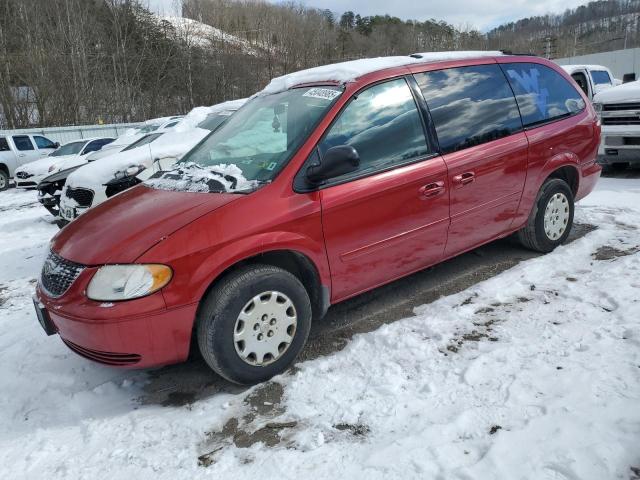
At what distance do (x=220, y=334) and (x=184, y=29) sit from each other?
45.9 meters

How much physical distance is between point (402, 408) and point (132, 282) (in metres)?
1.56

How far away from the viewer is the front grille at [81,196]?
624 centimetres

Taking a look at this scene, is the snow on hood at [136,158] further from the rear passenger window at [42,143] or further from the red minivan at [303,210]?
the rear passenger window at [42,143]

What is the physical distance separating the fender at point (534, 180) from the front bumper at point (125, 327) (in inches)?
116

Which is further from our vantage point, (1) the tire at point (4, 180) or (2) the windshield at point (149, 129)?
(1) the tire at point (4, 180)

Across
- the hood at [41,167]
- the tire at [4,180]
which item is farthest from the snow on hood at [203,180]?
the tire at [4,180]

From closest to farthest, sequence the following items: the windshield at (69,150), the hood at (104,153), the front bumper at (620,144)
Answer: the front bumper at (620,144)
the hood at (104,153)
the windshield at (69,150)

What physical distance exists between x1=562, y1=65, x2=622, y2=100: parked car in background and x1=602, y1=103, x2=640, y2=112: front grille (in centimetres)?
279

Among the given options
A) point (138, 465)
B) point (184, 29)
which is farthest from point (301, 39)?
point (138, 465)

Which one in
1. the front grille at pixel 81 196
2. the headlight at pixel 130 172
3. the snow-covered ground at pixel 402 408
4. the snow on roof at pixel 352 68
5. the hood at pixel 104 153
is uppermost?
the snow on roof at pixel 352 68

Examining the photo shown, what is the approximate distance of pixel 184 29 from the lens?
43.1m

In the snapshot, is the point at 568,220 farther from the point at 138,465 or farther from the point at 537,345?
the point at 138,465

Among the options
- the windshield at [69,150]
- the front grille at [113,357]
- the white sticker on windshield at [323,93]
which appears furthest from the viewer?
the windshield at [69,150]

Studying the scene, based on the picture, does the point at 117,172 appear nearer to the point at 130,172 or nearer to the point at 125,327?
the point at 130,172
